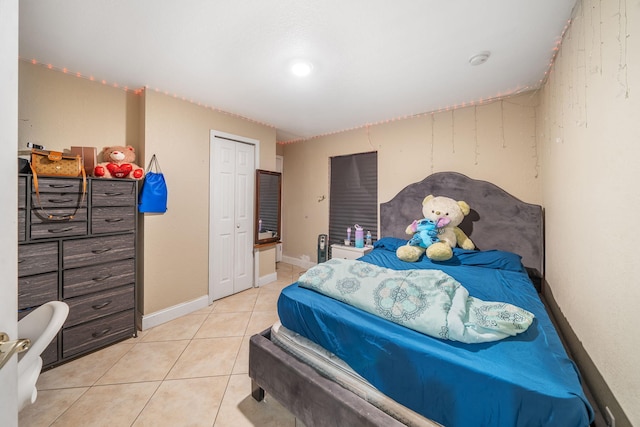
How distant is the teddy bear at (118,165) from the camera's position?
2.11 metres

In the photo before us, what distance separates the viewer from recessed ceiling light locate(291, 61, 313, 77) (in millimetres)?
1942

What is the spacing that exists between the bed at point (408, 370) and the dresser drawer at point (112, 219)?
1.63m

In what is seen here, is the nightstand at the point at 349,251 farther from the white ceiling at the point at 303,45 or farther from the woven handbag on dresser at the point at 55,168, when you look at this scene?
the woven handbag on dresser at the point at 55,168

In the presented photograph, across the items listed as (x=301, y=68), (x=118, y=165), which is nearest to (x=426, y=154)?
(x=301, y=68)

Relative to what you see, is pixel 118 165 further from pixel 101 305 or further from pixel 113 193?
pixel 101 305

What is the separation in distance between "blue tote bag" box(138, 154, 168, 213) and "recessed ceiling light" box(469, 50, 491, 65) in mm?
2999

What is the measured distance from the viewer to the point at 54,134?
2076 millimetres

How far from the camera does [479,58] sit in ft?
6.08

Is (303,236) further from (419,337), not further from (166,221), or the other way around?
(419,337)

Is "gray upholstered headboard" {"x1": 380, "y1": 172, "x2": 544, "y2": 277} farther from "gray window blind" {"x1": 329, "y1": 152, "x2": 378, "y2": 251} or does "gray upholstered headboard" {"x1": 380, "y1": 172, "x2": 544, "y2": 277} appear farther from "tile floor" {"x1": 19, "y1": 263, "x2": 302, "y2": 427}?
"tile floor" {"x1": 19, "y1": 263, "x2": 302, "y2": 427}

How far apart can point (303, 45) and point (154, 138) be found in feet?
5.89

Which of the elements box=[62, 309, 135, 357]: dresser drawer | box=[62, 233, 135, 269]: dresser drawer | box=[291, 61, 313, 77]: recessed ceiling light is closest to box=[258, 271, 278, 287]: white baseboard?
box=[62, 309, 135, 357]: dresser drawer

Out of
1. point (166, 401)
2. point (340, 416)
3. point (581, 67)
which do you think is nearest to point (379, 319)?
point (340, 416)

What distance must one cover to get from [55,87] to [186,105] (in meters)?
1.02
